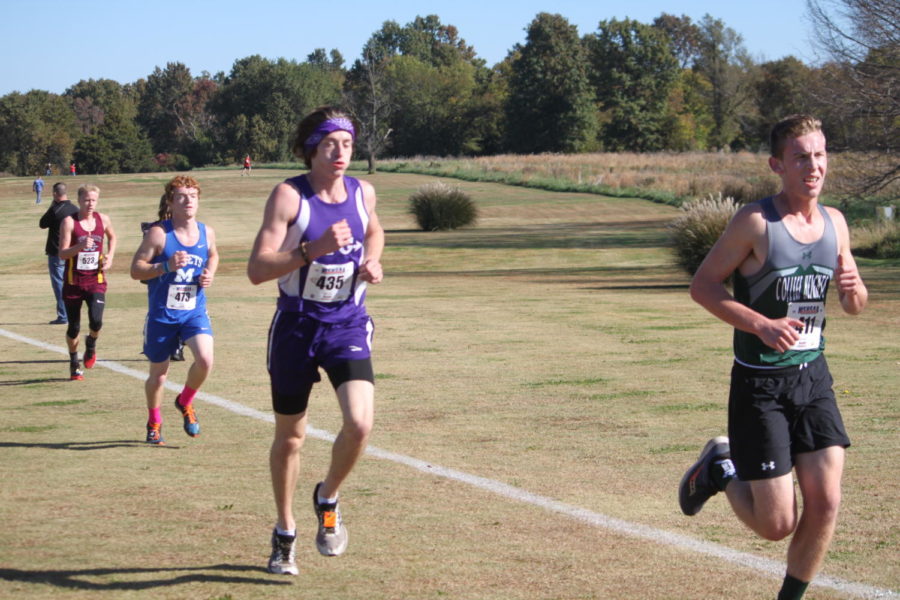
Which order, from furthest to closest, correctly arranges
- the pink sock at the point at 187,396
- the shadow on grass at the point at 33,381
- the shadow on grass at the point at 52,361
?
the shadow on grass at the point at 52,361
the shadow on grass at the point at 33,381
the pink sock at the point at 187,396

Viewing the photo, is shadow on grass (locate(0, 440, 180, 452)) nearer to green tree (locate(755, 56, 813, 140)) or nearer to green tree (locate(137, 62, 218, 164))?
green tree (locate(755, 56, 813, 140))

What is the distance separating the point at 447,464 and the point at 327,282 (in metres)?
3.04

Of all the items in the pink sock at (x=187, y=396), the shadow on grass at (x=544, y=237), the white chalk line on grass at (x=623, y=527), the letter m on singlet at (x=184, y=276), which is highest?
the letter m on singlet at (x=184, y=276)

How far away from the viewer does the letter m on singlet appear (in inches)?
365

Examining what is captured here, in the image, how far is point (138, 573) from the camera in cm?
568

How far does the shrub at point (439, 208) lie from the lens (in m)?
46.6

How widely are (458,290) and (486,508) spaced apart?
19.0 m

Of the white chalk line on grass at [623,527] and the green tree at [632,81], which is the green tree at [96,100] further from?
the white chalk line on grass at [623,527]

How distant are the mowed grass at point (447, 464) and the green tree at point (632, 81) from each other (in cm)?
10624

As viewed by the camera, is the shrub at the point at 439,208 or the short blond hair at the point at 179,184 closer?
the short blond hair at the point at 179,184

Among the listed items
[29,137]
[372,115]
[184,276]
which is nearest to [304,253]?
[184,276]

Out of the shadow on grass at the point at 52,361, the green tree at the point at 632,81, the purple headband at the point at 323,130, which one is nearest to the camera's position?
the purple headband at the point at 323,130

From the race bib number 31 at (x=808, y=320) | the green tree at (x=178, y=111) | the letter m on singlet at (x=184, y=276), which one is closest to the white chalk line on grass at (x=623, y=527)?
the race bib number 31 at (x=808, y=320)

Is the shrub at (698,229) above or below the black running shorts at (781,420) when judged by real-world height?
below
